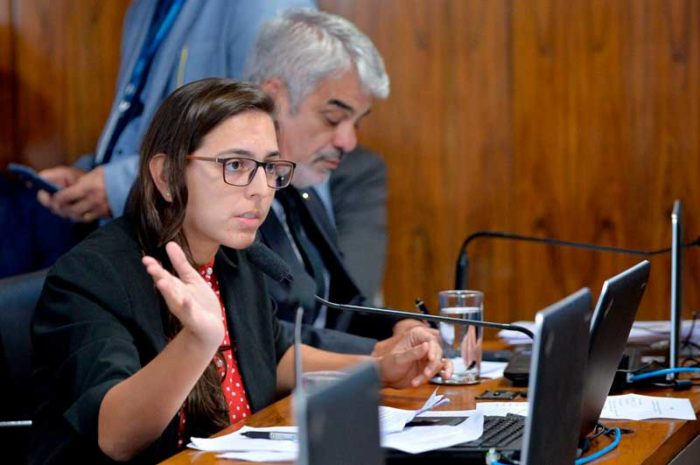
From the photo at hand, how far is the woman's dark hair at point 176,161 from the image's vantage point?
2148 mm

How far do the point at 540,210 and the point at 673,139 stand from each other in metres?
0.47

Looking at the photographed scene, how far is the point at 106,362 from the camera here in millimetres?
1892

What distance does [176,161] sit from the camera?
2193mm

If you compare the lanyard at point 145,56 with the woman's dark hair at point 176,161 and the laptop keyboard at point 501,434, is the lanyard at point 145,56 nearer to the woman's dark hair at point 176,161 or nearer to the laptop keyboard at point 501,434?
the woman's dark hair at point 176,161

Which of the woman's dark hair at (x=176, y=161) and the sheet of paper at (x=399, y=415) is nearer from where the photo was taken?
the sheet of paper at (x=399, y=415)

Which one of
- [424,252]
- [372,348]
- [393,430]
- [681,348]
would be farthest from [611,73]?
[393,430]

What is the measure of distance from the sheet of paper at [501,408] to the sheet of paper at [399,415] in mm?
80

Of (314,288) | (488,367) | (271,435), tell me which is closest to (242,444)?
(271,435)

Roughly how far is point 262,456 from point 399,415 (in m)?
0.31

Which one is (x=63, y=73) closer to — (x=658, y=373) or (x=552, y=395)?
(x=658, y=373)

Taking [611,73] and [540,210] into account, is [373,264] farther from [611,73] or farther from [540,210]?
[611,73]

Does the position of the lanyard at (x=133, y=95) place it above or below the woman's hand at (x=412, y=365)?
above

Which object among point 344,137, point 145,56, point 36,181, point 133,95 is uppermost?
point 145,56

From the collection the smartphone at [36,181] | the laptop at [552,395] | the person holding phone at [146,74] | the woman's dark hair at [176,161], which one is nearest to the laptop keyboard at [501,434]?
the laptop at [552,395]
